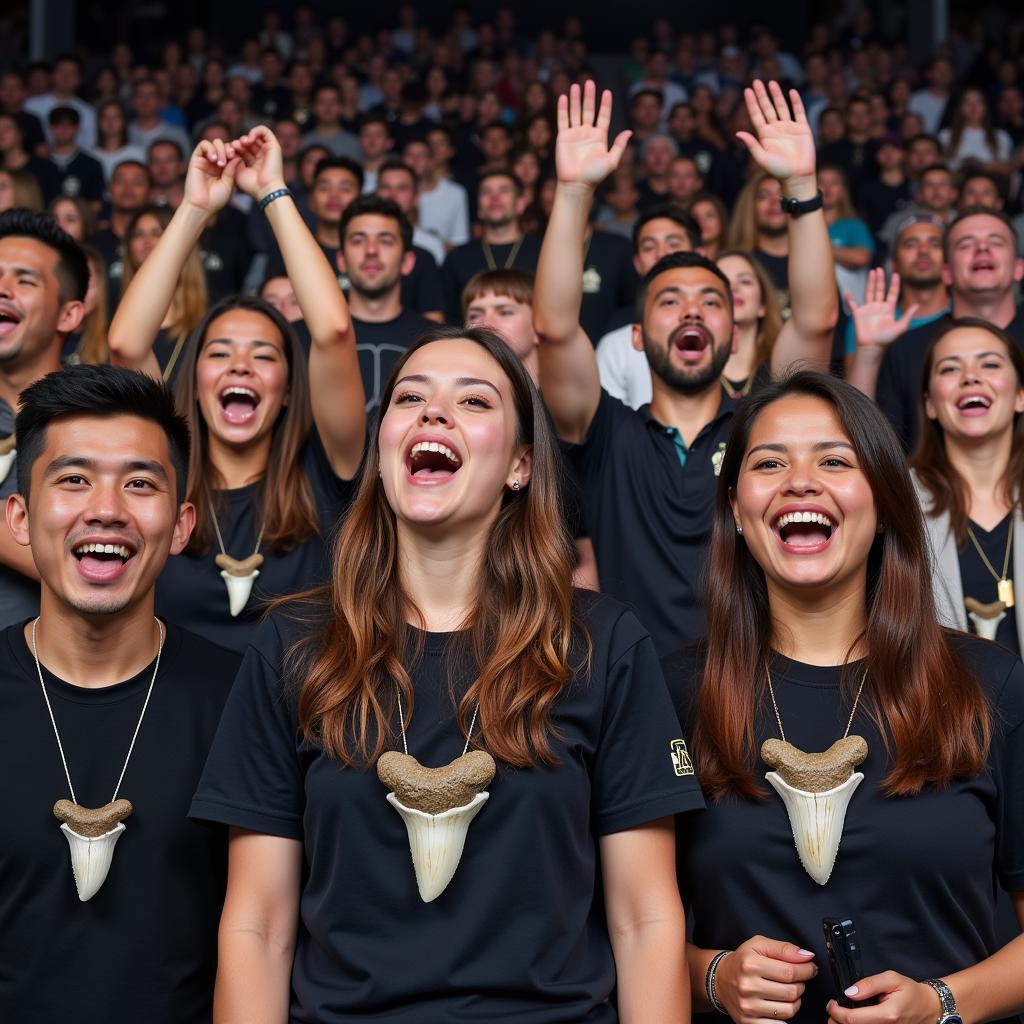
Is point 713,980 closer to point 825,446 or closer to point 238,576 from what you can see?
point 825,446

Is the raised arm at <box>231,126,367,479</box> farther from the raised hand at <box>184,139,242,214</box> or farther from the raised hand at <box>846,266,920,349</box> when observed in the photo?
the raised hand at <box>846,266,920,349</box>

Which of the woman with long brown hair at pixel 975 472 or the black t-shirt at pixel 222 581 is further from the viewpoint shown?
the woman with long brown hair at pixel 975 472

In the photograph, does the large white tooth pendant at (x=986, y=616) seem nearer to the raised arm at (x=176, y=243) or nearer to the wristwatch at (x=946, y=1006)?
the wristwatch at (x=946, y=1006)

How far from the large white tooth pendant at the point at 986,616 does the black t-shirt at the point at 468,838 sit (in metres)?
1.66

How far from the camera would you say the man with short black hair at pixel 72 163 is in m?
10.2

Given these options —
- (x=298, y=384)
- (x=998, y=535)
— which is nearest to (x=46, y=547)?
(x=298, y=384)

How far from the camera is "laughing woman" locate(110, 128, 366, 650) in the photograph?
140 inches

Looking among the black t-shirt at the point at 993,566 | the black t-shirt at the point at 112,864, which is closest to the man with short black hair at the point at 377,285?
the black t-shirt at the point at 993,566

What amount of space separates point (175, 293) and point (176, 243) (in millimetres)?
1471

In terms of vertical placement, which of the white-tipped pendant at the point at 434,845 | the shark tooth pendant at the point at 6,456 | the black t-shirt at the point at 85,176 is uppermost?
the black t-shirt at the point at 85,176

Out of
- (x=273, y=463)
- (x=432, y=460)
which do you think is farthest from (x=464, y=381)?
(x=273, y=463)

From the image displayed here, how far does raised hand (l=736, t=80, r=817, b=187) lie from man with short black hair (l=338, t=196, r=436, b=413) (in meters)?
2.01

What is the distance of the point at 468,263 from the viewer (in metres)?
7.56

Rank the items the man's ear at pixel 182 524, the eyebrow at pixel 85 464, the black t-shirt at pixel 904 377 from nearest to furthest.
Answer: the eyebrow at pixel 85 464
the man's ear at pixel 182 524
the black t-shirt at pixel 904 377
